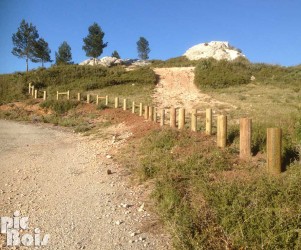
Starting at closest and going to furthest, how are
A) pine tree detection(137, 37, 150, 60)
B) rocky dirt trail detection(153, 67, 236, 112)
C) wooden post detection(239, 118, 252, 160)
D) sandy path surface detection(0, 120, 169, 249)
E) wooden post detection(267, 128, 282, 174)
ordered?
sandy path surface detection(0, 120, 169, 249), wooden post detection(267, 128, 282, 174), wooden post detection(239, 118, 252, 160), rocky dirt trail detection(153, 67, 236, 112), pine tree detection(137, 37, 150, 60)

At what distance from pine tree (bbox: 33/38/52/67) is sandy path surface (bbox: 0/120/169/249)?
41243 millimetres

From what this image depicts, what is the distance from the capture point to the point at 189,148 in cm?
742

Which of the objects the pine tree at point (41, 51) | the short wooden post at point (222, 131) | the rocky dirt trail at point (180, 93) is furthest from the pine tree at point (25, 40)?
the short wooden post at point (222, 131)

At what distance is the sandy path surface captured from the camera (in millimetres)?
4312

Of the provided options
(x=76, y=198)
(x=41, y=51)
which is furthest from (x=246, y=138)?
(x=41, y=51)

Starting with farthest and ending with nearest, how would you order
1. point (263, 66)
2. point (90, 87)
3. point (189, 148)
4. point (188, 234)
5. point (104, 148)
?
1. point (263, 66)
2. point (90, 87)
3. point (104, 148)
4. point (189, 148)
5. point (188, 234)

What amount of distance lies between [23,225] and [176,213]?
248 cm

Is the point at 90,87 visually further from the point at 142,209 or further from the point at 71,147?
the point at 142,209

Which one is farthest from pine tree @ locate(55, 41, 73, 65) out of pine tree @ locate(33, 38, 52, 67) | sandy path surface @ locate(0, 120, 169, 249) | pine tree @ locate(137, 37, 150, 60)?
sandy path surface @ locate(0, 120, 169, 249)

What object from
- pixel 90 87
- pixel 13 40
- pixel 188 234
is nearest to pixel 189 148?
pixel 188 234

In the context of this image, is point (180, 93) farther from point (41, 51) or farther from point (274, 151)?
point (41, 51)

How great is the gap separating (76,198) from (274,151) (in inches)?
155

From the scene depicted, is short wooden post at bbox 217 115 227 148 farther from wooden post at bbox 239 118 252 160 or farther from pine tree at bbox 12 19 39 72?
pine tree at bbox 12 19 39 72

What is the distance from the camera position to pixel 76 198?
5.80m
